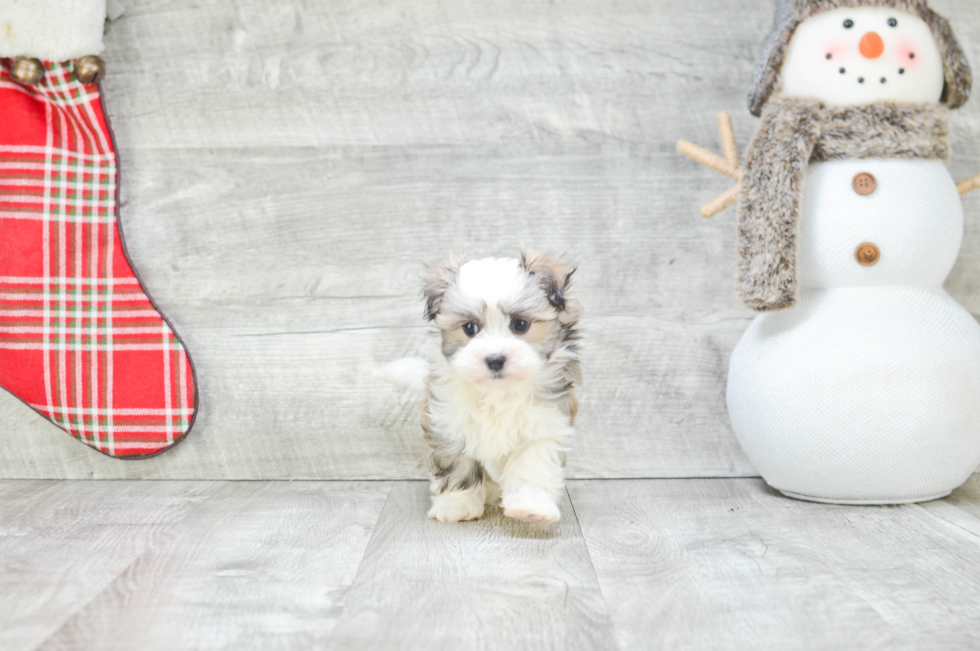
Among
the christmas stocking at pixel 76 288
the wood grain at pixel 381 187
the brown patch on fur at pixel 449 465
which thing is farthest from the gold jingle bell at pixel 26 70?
the brown patch on fur at pixel 449 465

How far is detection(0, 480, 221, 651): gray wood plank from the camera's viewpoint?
3.51 feet

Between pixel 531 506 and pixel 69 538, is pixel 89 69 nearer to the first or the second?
pixel 69 538

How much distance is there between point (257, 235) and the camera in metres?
1.86

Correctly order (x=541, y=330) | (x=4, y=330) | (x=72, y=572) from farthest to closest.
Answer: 1. (x=4, y=330)
2. (x=541, y=330)
3. (x=72, y=572)

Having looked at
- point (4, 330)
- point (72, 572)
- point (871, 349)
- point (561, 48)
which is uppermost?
point (561, 48)

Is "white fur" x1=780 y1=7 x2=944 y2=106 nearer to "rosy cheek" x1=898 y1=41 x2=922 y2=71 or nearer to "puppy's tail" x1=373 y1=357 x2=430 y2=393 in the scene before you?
"rosy cheek" x1=898 y1=41 x2=922 y2=71

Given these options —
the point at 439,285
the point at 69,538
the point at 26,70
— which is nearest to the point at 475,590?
the point at 439,285

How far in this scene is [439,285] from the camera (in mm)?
1443

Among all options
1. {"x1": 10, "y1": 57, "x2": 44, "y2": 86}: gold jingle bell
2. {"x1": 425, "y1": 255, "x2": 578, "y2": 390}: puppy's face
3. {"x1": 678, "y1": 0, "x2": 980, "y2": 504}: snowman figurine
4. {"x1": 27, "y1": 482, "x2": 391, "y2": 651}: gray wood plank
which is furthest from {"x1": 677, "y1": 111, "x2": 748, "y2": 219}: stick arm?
{"x1": 10, "y1": 57, "x2": 44, "y2": 86}: gold jingle bell

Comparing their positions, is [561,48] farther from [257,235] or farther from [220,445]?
[220,445]

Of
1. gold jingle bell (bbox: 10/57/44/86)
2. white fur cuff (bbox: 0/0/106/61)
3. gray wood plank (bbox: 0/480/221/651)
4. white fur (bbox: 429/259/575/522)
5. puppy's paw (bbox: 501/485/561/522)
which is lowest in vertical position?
gray wood plank (bbox: 0/480/221/651)

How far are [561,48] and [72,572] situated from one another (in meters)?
1.46

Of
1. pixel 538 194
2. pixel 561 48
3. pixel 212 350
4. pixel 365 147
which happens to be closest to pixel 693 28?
pixel 561 48

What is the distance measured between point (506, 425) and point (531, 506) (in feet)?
0.53
